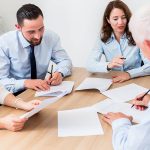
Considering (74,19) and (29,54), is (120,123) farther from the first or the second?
(74,19)

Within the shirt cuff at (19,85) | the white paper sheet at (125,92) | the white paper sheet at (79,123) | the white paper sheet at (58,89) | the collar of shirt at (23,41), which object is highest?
the collar of shirt at (23,41)

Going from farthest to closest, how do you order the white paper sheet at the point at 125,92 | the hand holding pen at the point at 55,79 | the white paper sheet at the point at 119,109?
1. the hand holding pen at the point at 55,79
2. the white paper sheet at the point at 125,92
3. the white paper sheet at the point at 119,109

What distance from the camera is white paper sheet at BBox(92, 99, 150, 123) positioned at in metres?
1.42

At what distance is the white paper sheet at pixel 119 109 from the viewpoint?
1418 millimetres

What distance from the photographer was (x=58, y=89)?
6.00ft

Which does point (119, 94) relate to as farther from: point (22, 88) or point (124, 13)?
point (124, 13)

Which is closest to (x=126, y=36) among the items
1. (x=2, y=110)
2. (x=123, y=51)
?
(x=123, y=51)

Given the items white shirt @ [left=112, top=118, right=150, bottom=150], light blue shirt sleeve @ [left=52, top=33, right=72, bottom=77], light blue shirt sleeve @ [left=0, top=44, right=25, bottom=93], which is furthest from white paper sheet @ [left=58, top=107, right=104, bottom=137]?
light blue shirt sleeve @ [left=52, top=33, right=72, bottom=77]

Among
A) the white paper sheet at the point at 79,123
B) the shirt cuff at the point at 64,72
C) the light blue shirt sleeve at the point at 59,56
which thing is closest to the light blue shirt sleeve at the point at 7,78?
the shirt cuff at the point at 64,72

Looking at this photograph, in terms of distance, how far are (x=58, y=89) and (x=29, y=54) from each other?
1.53ft

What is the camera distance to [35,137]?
1.28m

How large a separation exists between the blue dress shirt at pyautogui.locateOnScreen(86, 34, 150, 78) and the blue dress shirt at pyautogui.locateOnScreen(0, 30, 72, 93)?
8.6 inches

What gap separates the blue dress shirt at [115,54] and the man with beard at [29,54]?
0.71 ft

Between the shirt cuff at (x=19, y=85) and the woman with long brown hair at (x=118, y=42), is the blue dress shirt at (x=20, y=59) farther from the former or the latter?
the woman with long brown hair at (x=118, y=42)
